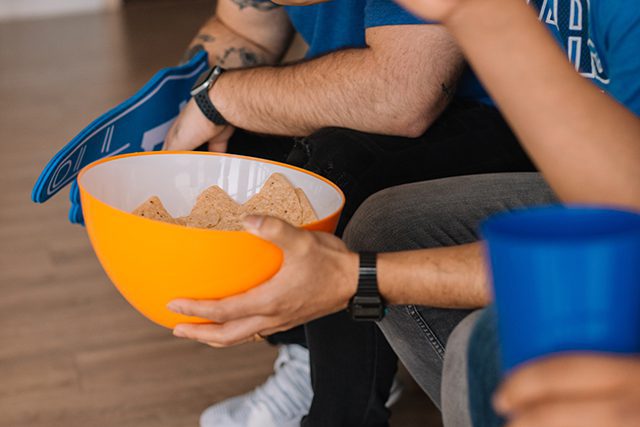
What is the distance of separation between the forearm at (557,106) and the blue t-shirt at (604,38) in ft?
0.96

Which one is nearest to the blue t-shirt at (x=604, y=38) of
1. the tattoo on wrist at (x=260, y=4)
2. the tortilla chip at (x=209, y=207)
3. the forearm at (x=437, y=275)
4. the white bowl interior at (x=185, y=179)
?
the forearm at (x=437, y=275)

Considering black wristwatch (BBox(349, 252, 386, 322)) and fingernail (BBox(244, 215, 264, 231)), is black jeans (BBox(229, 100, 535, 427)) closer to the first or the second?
black wristwatch (BBox(349, 252, 386, 322))

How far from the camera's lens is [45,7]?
5.10m

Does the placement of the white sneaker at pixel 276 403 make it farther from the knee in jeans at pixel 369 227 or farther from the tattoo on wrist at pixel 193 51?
the tattoo on wrist at pixel 193 51

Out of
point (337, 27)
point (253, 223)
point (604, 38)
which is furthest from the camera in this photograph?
point (337, 27)

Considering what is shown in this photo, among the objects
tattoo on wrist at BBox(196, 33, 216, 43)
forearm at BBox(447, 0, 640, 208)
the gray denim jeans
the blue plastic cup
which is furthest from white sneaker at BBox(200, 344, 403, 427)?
the blue plastic cup

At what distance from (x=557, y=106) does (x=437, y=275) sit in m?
0.29

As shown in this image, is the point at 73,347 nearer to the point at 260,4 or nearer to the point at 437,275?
the point at 260,4

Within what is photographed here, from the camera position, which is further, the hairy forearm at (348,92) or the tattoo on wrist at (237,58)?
the tattoo on wrist at (237,58)

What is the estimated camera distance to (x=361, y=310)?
3.37 ft

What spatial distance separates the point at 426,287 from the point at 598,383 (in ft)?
1.58

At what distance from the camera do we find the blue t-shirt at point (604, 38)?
1049 mm

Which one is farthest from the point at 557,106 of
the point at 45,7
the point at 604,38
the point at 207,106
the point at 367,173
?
the point at 45,7

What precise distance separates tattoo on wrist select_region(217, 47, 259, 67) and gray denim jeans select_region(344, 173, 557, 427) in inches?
26.3
